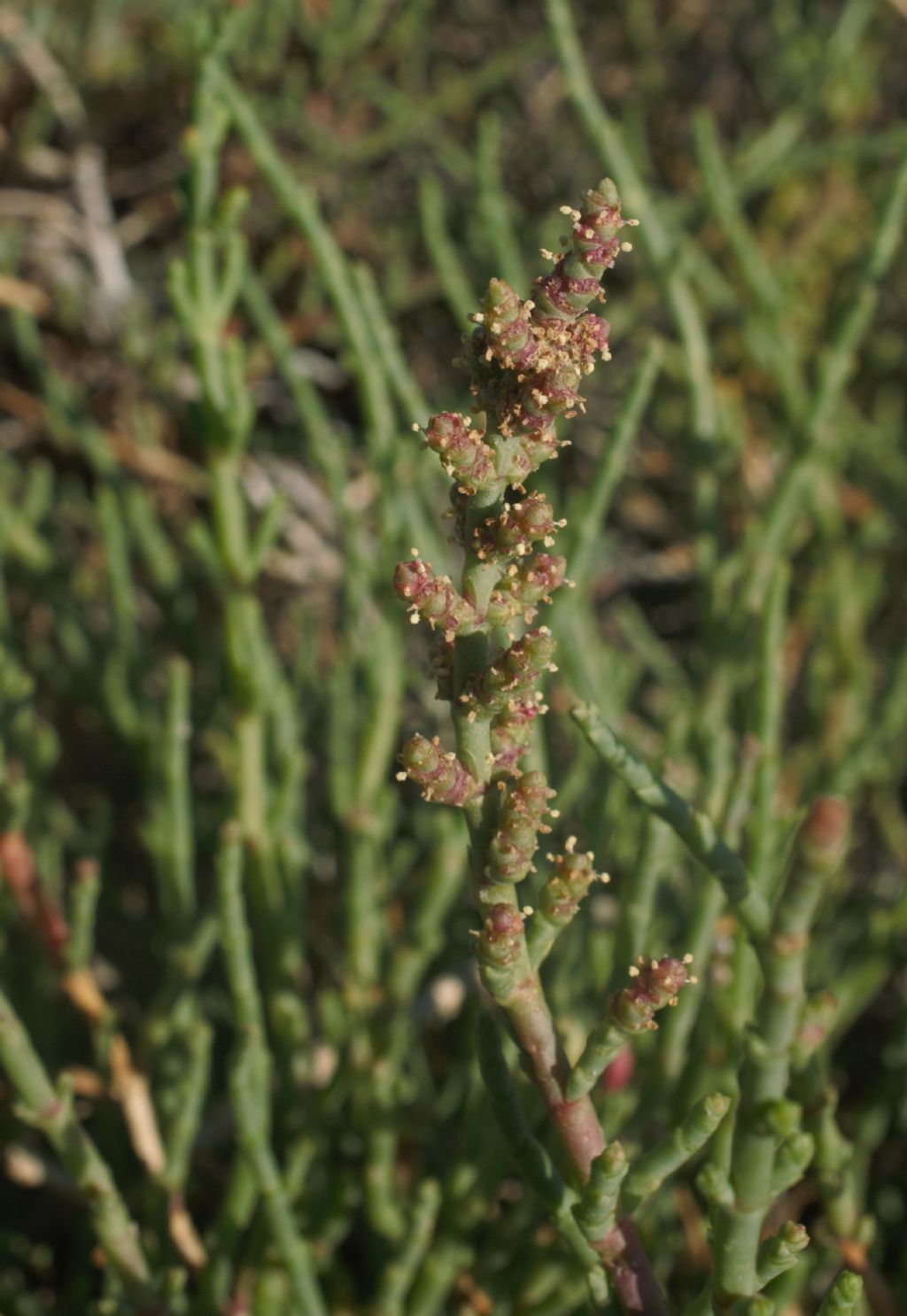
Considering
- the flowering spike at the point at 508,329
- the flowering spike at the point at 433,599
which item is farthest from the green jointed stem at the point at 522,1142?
the flowering spike at the point at 508,329

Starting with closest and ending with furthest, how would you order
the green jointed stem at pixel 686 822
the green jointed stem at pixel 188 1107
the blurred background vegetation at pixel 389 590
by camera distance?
the green jointed stem at pixel 686 822 < the green jointed stem at pixel 188 1107 < the blurred background vegetation at pixel 389 590

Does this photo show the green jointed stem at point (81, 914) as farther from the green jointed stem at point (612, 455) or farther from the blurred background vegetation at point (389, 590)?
the green jointed stem at point (612, 455)

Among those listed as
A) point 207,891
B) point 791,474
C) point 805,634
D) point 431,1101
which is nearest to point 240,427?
point 791,474

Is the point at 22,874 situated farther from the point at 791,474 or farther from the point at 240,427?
the point at 791,474

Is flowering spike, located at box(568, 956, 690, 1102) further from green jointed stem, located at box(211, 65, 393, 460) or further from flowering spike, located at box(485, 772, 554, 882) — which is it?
green jointed stem, located at box(211, 65, 393, 460)

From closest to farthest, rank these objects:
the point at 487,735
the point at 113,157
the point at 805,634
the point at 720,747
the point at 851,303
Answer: the point at 487,735, the point at 720,747, the point at 851,303, the point at 805,634, the point at 113,157

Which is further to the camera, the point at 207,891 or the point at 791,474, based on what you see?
the point at 207,891

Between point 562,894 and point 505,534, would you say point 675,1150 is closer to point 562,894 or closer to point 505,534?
point 562,894

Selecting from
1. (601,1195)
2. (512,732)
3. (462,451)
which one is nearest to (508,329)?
(462,451)
